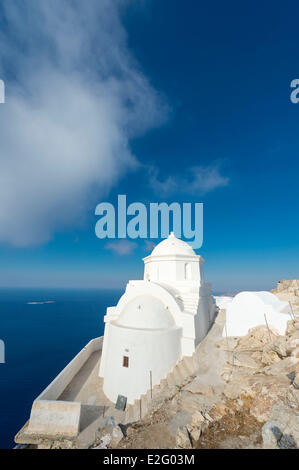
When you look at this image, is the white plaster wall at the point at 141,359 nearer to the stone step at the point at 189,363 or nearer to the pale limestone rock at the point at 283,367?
the stone step at the point at 189,363

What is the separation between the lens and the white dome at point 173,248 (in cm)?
1998

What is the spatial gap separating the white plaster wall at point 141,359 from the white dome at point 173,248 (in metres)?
7.89

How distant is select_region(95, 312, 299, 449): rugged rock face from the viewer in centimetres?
595

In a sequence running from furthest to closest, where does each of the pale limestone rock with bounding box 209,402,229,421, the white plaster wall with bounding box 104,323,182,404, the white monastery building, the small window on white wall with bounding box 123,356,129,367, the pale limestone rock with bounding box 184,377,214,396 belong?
the small window on white wall with bounding box 123,356,129,367 → the white monastery building → the white plaster wall with bounding box 104,323,182,404 → the pale limestone rock with bounding box 184,377,214,396 → the pale limestone rock with bounding box 209,402,229,421

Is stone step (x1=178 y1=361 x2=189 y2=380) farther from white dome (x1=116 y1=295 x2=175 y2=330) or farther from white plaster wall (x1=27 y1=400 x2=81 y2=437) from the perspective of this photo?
white plaster wall (x1=27 y1=400 x2=81 y2=437)

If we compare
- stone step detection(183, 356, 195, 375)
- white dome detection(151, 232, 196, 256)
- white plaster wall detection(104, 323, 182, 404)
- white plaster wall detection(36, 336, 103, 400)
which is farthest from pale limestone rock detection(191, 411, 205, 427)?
white dome detection(151, 232, 196, 256)

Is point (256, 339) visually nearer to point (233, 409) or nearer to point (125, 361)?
point (233, 409)

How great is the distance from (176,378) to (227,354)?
3.30 metres

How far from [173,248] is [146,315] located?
26.3 ft

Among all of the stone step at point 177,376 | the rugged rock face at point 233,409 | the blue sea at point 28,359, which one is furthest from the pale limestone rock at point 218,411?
the blue sea at point 28,359

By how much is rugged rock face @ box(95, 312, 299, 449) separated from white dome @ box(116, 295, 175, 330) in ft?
11.0

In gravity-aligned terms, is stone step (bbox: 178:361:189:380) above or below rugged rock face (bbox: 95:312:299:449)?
below

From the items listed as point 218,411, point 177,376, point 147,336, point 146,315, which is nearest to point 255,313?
point 177,376
